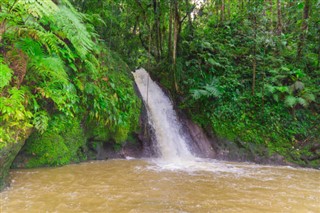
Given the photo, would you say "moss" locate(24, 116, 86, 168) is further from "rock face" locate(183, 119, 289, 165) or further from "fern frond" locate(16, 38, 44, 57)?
"rock face" locate(183, 119, 289, 165)

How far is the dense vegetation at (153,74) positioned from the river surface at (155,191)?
946 millimetres

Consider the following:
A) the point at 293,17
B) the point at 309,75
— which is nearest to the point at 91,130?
the point at 309,75

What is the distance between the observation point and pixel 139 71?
457 inches

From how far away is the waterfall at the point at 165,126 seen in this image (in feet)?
25.9

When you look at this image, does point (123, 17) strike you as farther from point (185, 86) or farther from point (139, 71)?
point (185, 86)

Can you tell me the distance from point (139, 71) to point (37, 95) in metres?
7.23

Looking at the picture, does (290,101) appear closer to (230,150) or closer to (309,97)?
(309,97)

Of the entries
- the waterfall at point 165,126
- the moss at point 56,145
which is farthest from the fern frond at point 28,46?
the waterfall at point 165,126

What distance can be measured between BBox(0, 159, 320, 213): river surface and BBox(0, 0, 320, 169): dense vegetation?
3.10 ft

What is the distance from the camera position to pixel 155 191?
13.2 ft

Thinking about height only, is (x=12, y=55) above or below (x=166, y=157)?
above

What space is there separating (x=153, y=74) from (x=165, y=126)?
351 cm

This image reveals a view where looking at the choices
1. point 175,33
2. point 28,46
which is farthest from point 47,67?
point 175,33

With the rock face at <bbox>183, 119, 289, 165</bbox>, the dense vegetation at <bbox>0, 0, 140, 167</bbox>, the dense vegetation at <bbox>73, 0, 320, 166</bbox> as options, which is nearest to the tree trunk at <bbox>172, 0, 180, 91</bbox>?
the dense vegetation at <bbox>73, 0, 320, 166</bbox>
